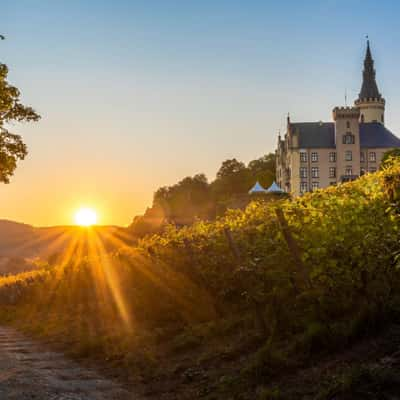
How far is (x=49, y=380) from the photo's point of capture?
10430 mm

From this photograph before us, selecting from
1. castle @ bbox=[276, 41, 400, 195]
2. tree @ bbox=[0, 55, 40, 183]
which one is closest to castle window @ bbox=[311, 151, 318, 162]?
castle @ bbox=[276, 41, 400, 195]

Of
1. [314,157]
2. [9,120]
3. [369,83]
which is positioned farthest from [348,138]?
[9,120]

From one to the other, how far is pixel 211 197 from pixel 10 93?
9967 cm

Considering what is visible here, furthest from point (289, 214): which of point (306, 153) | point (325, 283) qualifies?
point (306, 153)

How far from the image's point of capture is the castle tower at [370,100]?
14143cm

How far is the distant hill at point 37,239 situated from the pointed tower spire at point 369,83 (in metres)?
74.0

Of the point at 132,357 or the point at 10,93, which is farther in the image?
the point at 10,93

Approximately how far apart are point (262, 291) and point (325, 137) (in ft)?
353

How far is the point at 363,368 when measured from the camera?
7258mm

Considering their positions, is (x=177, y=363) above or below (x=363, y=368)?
below

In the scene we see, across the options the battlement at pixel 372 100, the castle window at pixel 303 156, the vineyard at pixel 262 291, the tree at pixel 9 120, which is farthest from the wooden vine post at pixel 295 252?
the battlement at pixel 372 100

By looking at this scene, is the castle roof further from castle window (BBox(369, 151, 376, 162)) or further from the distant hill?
the distant hill

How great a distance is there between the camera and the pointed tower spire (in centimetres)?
14455

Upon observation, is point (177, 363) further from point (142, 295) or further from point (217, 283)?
point (142, 295)
